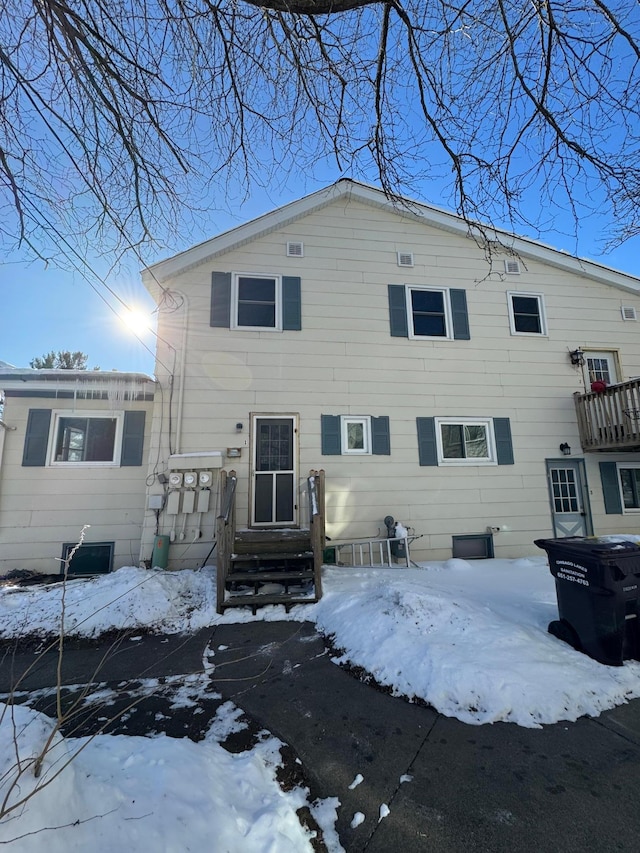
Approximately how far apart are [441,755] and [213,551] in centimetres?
514

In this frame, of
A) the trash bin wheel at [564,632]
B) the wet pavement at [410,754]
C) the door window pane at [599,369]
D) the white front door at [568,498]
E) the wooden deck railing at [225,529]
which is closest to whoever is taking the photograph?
the wet pavement at [410,754]

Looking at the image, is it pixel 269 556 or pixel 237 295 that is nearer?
pixel 269 556

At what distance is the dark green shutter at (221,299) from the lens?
7.61 meters

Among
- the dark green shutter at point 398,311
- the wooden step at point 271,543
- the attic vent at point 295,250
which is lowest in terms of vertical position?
the wooden step at point 271,543

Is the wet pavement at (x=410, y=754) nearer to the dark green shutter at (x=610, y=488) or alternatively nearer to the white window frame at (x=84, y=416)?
the white window frame at (x=84, y=416)

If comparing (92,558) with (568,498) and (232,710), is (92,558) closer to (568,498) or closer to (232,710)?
(232,710)

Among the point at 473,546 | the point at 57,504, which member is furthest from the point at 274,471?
the point at 473,546

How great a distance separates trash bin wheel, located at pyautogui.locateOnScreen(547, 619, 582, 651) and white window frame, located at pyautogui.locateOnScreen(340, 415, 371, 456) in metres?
4.18

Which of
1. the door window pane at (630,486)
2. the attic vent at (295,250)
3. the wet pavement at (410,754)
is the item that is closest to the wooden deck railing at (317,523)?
the wet pavement at (410,754)

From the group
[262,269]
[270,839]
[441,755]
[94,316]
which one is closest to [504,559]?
[441,755]

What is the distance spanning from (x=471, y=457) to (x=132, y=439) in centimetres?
677

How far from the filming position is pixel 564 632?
145 inches

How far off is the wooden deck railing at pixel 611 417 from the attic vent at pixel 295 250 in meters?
6.67

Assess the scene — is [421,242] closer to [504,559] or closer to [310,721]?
[504,559]
